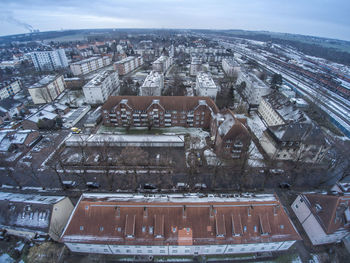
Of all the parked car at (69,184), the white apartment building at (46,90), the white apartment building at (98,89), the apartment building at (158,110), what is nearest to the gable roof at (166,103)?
the apartment building at (158,110)

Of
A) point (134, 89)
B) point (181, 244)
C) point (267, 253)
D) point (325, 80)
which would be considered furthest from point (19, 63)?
point (325, 80)

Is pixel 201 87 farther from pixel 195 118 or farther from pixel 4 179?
pixel 4 179

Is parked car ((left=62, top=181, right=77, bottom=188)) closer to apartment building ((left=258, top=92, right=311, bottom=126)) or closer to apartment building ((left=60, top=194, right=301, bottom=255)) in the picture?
apartment building ((left=60, top=194, right=301, bottom=255))

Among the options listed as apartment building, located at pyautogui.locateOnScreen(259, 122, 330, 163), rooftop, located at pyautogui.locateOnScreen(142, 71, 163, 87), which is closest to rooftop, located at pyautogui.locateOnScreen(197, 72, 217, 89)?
rooftop, located at pyautogui.locateOnScreen(142, 71, 163, 87)

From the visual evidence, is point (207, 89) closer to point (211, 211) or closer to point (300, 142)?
point (300, 142)

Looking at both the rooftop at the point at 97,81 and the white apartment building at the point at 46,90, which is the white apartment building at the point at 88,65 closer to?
the white apartment building at the point at 46,90

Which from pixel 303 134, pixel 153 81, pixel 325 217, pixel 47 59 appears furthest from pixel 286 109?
pixel 47 59
